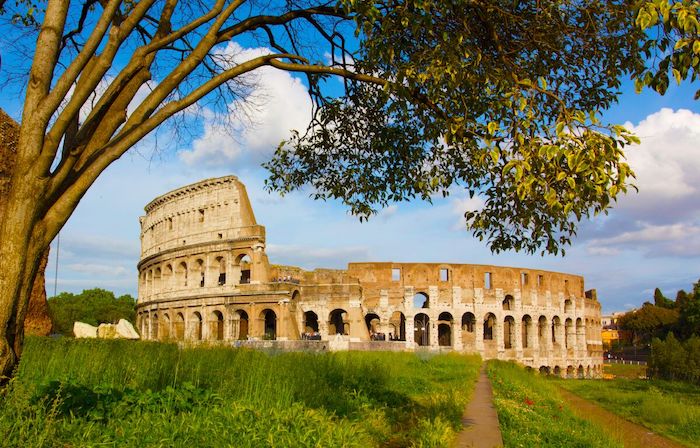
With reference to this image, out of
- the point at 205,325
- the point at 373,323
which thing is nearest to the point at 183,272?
the point at 205,325

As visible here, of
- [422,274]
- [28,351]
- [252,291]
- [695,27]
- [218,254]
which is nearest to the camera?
[695,27]

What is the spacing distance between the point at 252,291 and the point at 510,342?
2043cm

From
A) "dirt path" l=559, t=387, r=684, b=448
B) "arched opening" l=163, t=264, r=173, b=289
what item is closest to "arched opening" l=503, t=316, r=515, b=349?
"arched opening" l=163, t=264, r=173, b=289

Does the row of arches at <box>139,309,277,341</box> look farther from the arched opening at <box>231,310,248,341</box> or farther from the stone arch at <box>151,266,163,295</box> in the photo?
the stone arch at <box>151,266,163,295</box>

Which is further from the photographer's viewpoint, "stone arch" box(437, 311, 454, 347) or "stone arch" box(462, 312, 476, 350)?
"stone arch" box(437, 311, 454, 347)

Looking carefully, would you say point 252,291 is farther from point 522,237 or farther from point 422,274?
point 522,237

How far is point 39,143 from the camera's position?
149 inches

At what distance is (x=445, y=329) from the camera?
1757 inches

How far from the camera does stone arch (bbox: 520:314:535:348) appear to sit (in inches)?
1671

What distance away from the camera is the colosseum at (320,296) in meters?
35.0

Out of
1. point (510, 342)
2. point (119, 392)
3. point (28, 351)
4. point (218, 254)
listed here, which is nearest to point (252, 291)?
point (218, 254)

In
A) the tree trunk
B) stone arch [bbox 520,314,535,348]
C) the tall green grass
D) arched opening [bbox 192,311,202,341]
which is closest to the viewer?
the tree trunk

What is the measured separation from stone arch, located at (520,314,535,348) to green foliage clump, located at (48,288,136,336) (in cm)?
4052

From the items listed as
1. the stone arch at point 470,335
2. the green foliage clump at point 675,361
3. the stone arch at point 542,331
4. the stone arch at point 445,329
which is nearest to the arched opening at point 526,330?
the stone arch at point 542,331
